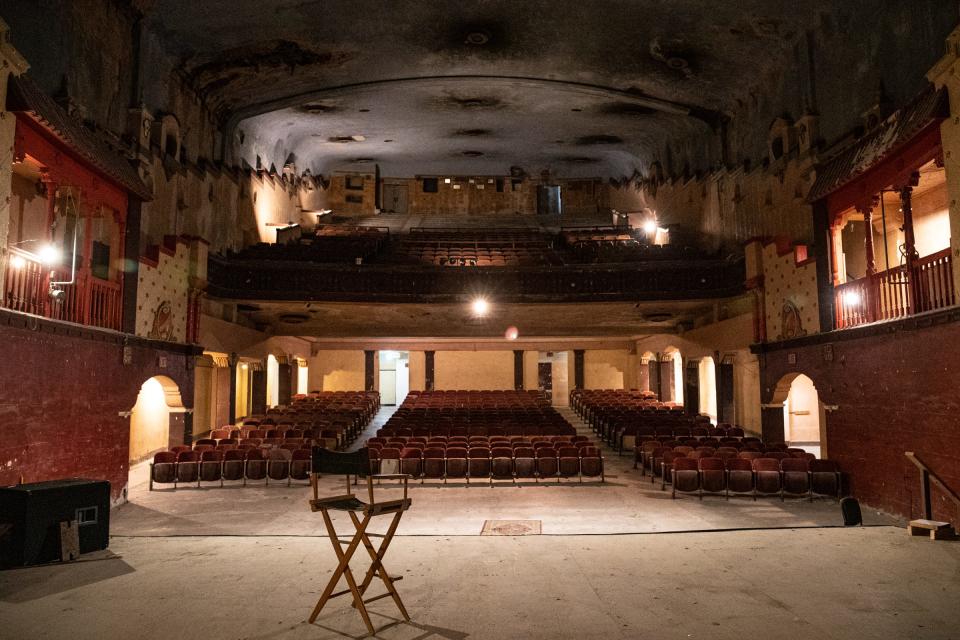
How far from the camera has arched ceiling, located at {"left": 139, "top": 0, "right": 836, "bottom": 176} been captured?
41.4 feet

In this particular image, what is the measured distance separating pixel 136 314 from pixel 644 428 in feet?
33.7

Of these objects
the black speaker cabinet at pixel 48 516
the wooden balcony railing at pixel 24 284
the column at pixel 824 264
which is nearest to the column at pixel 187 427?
the wooden balcony railing at pixel 24 284

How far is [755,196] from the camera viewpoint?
1459 centimetres

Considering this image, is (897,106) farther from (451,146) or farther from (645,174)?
(451,146)

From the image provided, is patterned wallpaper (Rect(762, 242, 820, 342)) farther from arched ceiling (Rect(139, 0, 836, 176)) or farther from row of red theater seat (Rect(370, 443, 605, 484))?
arched ceiling (Rect(139, 0, 836, 176))

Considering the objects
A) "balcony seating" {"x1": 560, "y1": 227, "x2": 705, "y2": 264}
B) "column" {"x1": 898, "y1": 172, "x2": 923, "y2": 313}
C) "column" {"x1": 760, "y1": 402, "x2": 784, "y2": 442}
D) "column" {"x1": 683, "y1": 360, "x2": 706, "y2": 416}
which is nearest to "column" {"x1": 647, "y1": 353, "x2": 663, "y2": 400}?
"column" {"x1": 683, "y1": 360, "x2": 706, "y2": 416}

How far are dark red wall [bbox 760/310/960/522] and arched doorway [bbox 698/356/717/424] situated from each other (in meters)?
9.04

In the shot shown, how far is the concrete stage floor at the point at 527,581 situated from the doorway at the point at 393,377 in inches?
771

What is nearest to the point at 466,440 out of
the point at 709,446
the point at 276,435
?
the point at 276,435

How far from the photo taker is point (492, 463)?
35.0 feet

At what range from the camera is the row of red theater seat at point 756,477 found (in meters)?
9.50

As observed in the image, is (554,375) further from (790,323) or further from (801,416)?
(790,323)

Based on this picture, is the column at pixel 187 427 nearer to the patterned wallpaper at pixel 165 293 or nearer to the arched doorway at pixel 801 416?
the patterned wallpaper at pixel 165 293

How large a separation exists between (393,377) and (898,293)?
22.1 m
